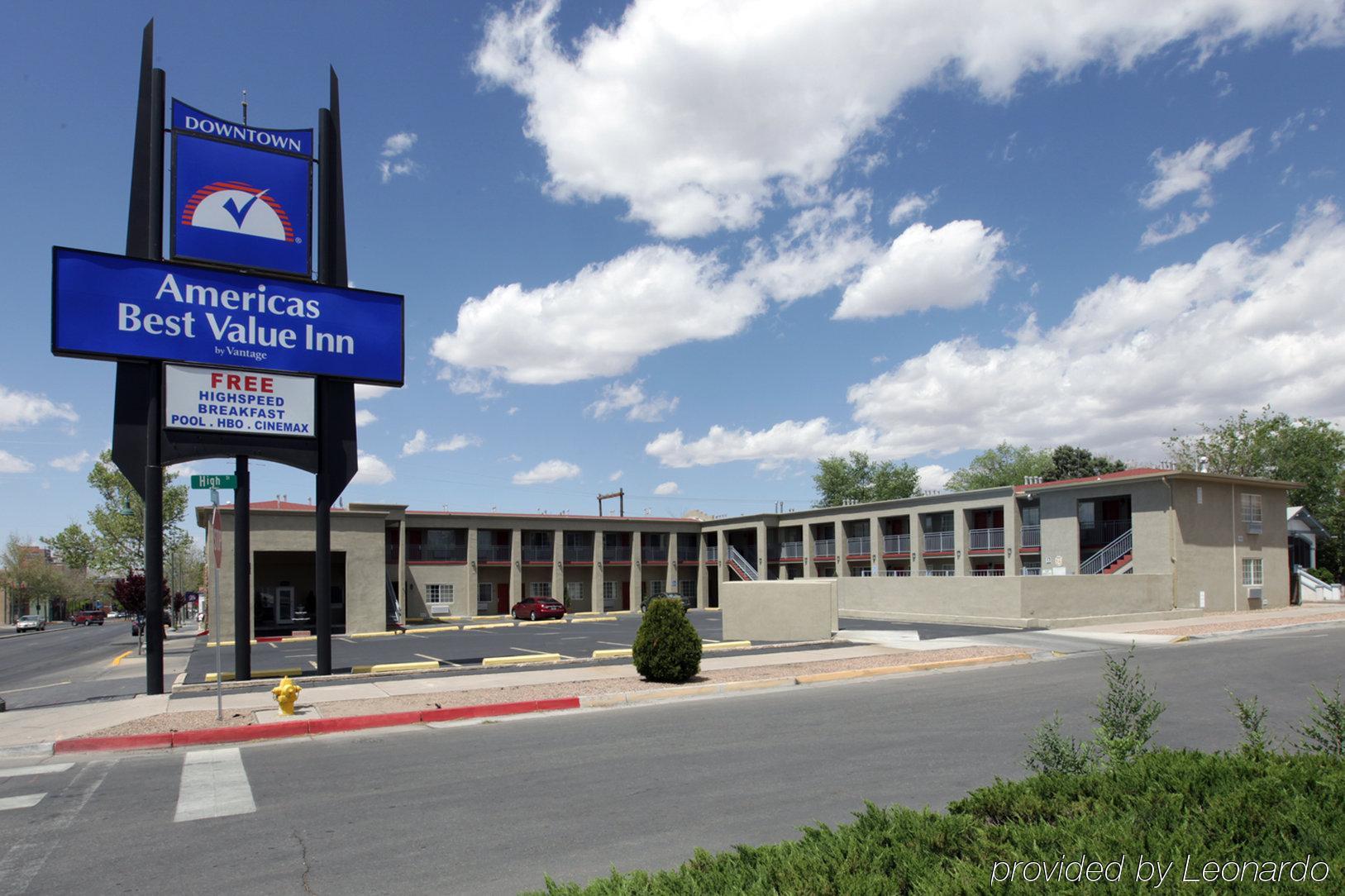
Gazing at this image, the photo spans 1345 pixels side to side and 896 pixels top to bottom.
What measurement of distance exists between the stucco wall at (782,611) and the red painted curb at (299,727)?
12.9 metres

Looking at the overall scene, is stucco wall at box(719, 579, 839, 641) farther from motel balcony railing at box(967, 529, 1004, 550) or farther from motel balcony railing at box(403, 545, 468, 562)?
motel balcony railing at box(403, 545, 468, 562)

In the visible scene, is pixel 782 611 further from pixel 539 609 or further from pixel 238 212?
pixel 539 609

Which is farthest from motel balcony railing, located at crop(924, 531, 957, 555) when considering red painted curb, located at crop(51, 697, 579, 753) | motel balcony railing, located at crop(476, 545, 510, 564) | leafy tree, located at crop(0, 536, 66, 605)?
leafy tree, located at crop(0, 536, 66, 605)

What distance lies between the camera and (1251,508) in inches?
1538

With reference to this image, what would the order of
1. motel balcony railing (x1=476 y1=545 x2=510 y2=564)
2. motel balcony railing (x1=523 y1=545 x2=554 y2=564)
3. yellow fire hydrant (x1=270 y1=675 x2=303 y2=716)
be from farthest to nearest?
motel balcony railing (x1=523 y1=545 x2=554 y2=564) → motel balcony railing (x1=476 y1=545 x2=510 y2=564) → yellow fire hydrant (x1=270 y1=675 x2=303 y2=716)

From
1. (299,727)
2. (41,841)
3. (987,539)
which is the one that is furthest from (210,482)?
(987,539)

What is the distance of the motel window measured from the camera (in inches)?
1513

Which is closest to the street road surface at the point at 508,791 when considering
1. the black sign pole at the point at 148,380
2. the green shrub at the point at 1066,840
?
the green shrub at the point at 1066,840

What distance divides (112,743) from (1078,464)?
7896 cm

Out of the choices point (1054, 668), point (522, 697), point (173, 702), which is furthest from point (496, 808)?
point (1054, 668)

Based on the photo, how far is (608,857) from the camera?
21.0ft

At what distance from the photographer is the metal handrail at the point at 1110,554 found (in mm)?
37188

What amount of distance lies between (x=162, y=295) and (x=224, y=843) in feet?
42.2

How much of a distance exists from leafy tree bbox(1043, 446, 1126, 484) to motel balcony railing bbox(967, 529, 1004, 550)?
127 feet
